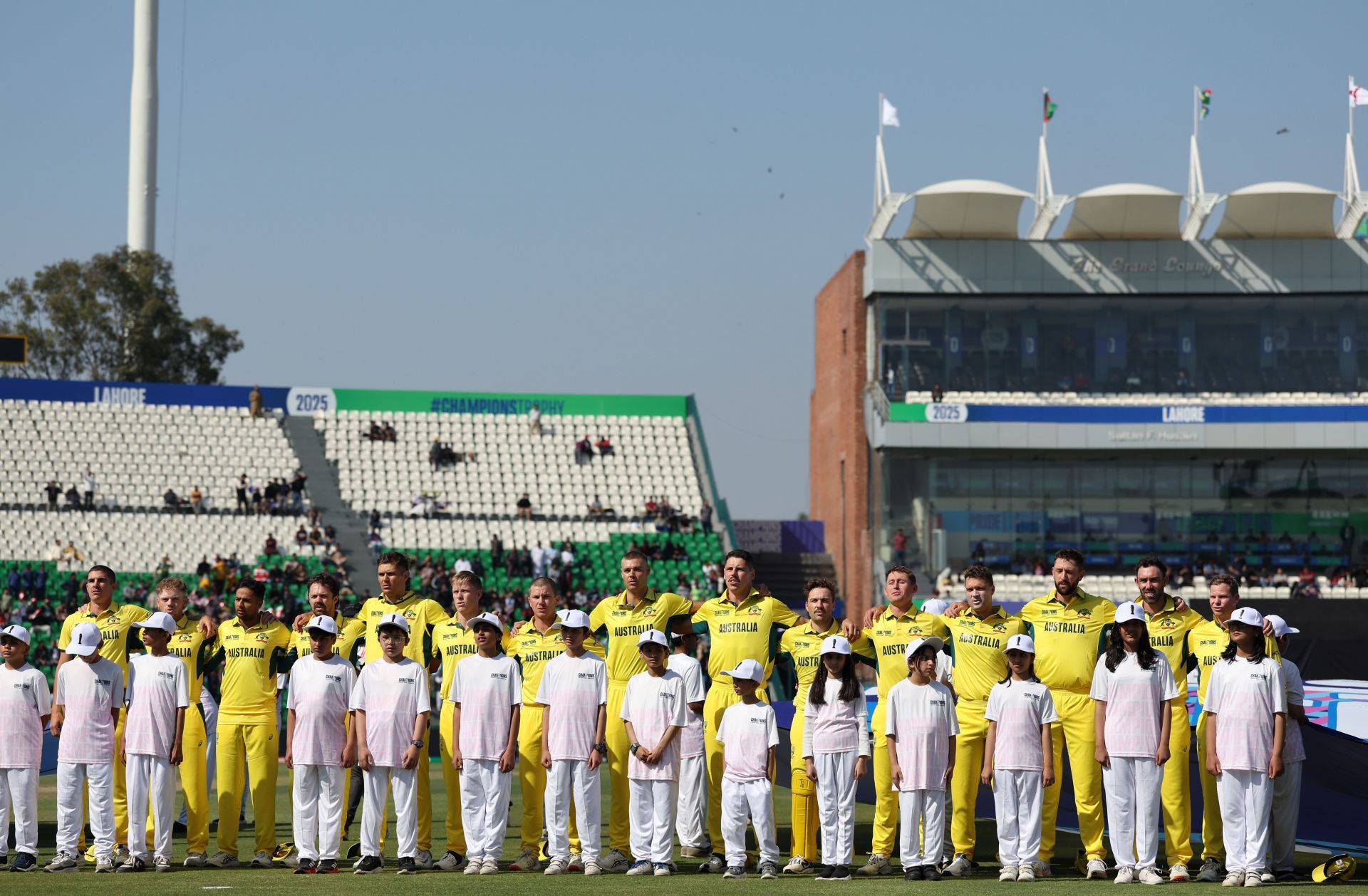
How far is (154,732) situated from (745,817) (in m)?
4.00

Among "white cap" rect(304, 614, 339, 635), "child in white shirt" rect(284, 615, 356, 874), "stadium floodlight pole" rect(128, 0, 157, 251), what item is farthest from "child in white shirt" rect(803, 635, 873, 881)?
"stadium floodlight pole" rect(128, 0, 157, 251)

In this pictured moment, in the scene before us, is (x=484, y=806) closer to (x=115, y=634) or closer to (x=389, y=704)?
(x=389, y=704)

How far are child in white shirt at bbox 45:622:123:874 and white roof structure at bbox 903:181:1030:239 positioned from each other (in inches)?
1132

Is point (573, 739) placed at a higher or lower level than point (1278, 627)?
lower

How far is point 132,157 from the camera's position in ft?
188

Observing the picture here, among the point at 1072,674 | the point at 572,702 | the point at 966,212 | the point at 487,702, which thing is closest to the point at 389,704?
the point at 487,702

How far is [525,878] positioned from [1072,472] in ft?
99.2

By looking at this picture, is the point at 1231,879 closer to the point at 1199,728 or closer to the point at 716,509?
the point at 1199,728

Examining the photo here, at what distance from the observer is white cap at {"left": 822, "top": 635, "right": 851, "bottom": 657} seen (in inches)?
435

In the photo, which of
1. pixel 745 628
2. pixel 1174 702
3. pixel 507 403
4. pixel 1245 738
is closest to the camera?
pixel 1245 738

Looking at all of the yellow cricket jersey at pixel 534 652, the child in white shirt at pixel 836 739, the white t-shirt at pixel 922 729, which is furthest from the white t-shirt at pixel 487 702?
the white t-shirt at pixel 922 729

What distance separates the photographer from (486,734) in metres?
11.3

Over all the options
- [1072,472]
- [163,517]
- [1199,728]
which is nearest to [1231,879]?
[1199,728]

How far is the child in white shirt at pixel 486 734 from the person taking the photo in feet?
36.7
